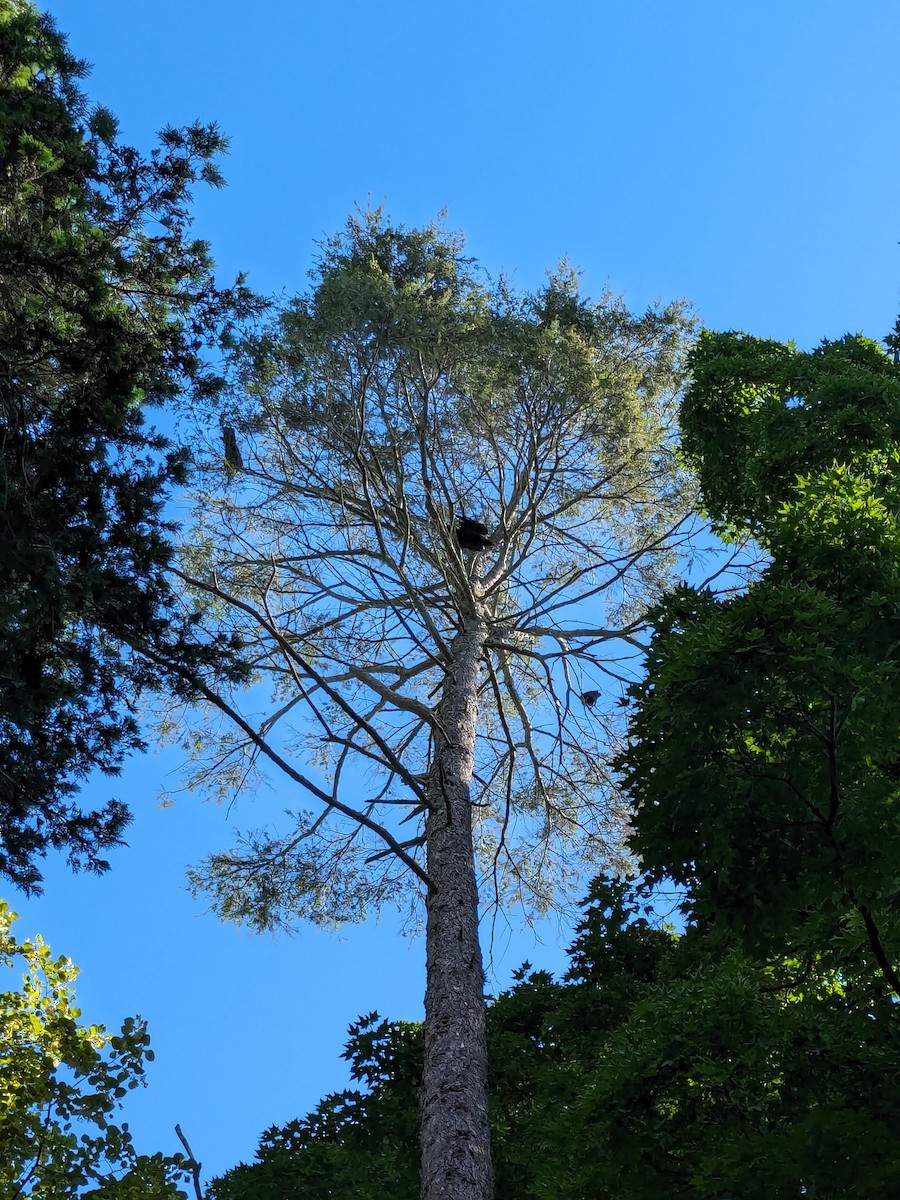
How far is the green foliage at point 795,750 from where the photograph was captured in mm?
4750

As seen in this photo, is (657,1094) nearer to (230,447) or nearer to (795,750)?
(795,750)

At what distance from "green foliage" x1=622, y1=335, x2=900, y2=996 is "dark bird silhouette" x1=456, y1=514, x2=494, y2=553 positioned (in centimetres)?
506

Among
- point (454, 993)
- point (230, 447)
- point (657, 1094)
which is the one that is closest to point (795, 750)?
point (657, 1094)

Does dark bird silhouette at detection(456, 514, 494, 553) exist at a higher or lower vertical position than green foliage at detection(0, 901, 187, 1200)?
higher

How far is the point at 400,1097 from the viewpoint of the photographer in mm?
7465

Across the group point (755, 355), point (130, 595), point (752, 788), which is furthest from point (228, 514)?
point (752, 788)

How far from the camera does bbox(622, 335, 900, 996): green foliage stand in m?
4.75

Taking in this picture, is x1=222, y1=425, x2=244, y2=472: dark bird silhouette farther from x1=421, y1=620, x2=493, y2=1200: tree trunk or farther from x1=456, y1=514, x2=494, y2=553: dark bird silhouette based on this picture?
x1=421, y1=620, x2=493, y2=1200: tree trunk

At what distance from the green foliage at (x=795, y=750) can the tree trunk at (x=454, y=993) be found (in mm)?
1920

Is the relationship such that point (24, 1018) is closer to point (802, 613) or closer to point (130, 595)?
point (130, 595)

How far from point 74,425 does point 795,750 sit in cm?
434

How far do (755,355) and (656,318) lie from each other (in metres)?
2.90

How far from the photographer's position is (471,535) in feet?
34.9

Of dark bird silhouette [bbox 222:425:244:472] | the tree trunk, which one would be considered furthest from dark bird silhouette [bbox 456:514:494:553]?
dark bird silhouette [bbox 222:425:244:472]
